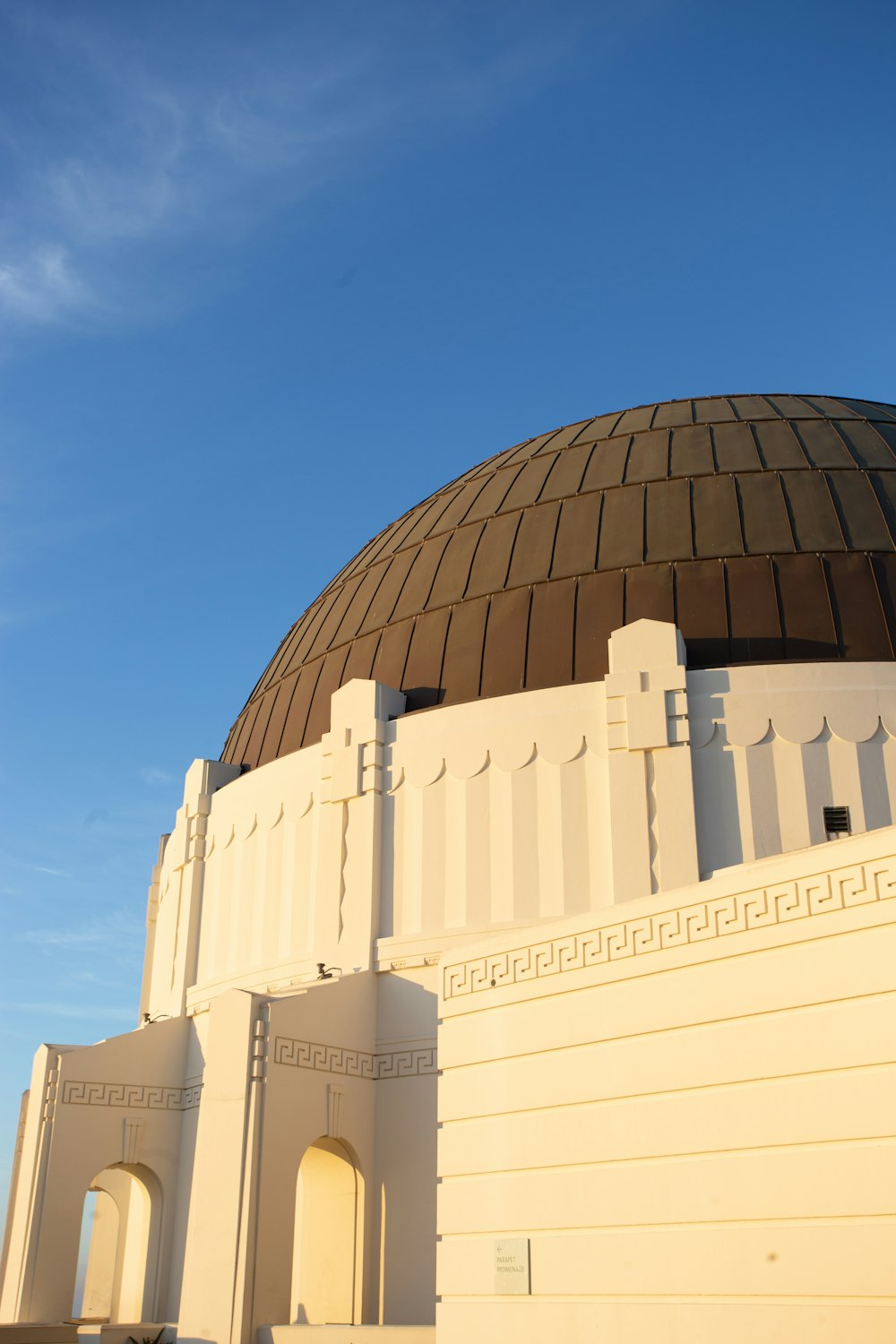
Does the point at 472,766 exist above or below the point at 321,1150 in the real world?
above

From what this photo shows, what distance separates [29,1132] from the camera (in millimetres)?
18734

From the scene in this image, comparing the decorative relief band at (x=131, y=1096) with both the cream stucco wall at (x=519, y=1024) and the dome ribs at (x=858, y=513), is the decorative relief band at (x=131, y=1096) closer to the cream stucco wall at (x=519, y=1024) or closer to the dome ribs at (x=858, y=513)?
the cream stucco wall at (x=519, y=1024)

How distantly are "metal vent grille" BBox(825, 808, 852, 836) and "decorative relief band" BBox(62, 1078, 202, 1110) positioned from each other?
9.76 meters

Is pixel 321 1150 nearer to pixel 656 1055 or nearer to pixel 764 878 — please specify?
pixel 656 1055

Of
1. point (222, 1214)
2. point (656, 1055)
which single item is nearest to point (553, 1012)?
point (656, 1055)

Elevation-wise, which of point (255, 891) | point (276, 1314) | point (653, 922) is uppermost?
point (255, 891)

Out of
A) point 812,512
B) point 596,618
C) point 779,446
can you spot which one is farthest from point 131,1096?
point 779,446

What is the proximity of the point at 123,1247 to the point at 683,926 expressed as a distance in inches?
587

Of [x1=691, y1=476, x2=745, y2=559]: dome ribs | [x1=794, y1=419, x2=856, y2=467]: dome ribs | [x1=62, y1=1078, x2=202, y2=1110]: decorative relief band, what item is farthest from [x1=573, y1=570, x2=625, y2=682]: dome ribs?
[x1=62, y1=1078, x2=202, y2=1110]: decorative relief band

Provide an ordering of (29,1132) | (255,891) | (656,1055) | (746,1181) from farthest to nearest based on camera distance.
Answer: (255,891), (29,1132), (656,1055), (746,1181)

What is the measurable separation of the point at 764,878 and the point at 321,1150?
31.4 ft

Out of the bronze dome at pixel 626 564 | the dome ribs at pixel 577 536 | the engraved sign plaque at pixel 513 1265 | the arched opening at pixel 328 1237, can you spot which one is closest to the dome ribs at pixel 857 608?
the bronze dome at pixel 626 564

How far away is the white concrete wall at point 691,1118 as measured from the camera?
895 cm

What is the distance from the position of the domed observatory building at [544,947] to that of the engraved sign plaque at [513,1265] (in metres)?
0.03
